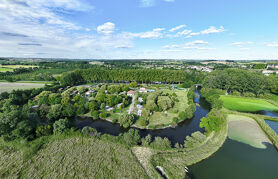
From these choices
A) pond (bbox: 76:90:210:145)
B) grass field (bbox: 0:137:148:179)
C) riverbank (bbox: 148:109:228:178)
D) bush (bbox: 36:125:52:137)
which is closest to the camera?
grass field (bbox: 0:137:148:179)

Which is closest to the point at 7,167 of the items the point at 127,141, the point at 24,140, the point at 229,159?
the point at 24,140

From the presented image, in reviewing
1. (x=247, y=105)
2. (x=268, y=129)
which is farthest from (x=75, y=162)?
(x=247, y=105)

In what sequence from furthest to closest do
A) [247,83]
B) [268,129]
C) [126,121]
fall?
1. [247,83]
2. [126,121]
3. [268,129]

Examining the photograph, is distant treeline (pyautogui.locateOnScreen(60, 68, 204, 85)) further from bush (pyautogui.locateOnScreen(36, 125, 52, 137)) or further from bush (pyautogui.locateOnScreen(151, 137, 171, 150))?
bush (pyautogui.locateOnScreen(151, 137, 171, 150))

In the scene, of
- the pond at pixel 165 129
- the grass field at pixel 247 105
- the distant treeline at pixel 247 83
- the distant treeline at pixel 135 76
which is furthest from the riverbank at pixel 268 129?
the distant treeline at pixel 135 76

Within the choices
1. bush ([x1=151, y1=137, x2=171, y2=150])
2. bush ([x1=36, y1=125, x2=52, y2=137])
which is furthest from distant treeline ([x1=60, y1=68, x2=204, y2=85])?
bush ([x1=151, y1=137, x2=171, y2=150])

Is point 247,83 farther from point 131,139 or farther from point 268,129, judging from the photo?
point 131,139

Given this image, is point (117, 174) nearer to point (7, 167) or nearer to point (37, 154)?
point (37, 154)
